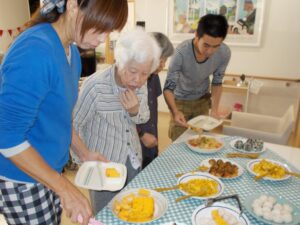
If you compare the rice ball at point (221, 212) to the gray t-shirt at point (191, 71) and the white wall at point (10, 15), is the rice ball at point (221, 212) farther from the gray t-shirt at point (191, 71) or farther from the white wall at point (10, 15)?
the white wall at point (10, 15)

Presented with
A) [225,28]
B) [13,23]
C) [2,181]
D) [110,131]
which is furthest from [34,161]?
[13,23]

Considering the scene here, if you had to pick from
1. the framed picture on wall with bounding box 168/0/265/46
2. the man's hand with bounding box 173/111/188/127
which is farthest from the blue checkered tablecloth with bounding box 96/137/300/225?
the framed picture on wall with bounding box 168/0/265/46

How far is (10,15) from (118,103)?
4.74 meters

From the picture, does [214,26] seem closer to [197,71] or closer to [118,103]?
[197,71]

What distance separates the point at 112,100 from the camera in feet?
4.44

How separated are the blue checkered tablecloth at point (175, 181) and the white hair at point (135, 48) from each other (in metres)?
0.52

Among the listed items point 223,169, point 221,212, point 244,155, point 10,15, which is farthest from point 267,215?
point 10,15

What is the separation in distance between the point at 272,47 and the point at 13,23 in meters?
4.45

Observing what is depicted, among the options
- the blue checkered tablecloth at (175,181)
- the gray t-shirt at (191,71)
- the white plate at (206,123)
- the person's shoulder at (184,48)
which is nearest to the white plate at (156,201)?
the blue checkered tablecloth at (175,181)

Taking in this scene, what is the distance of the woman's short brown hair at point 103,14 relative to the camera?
78 centimetres

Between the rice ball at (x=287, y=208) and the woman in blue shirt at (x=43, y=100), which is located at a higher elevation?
the woman in blue shirt at (x=43, y=100)

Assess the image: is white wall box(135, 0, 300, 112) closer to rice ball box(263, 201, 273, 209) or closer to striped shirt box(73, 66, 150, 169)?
striped shirt box(73, 66, 150, 169)

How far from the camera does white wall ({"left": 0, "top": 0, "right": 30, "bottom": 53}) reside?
496 cm

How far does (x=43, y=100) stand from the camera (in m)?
0.86
